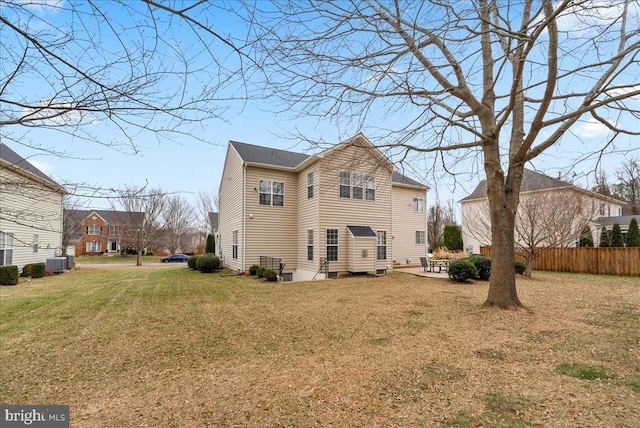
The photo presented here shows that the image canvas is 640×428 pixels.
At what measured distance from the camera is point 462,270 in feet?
39.1

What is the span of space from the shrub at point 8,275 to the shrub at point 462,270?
57.8 feet

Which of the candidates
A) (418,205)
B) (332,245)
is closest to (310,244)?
(332,245)

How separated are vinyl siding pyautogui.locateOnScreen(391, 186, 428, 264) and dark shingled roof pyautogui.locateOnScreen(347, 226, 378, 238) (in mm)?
5738

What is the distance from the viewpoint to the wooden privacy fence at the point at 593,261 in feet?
→ 47.3

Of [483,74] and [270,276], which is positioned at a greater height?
[483,74]

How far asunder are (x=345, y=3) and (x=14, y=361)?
7.00 metres

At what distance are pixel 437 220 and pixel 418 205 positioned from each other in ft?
47.7

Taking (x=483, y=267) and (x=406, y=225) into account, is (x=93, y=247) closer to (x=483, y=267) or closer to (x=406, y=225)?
(x=406, y=225)

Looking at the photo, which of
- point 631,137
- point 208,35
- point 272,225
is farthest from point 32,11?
point 272,225

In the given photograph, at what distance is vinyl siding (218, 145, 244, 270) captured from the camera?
1573 cm

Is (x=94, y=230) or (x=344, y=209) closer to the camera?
(x=344, y=209)

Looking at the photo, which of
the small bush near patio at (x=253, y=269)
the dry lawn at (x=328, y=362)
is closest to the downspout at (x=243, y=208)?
the small bush near patio at (x=253, y=269)

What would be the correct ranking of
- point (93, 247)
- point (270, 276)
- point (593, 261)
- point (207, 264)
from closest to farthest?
point (270, 276), point (593, 261), point (207, 264), point (93, 247)

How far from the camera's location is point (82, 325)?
6.48 m
